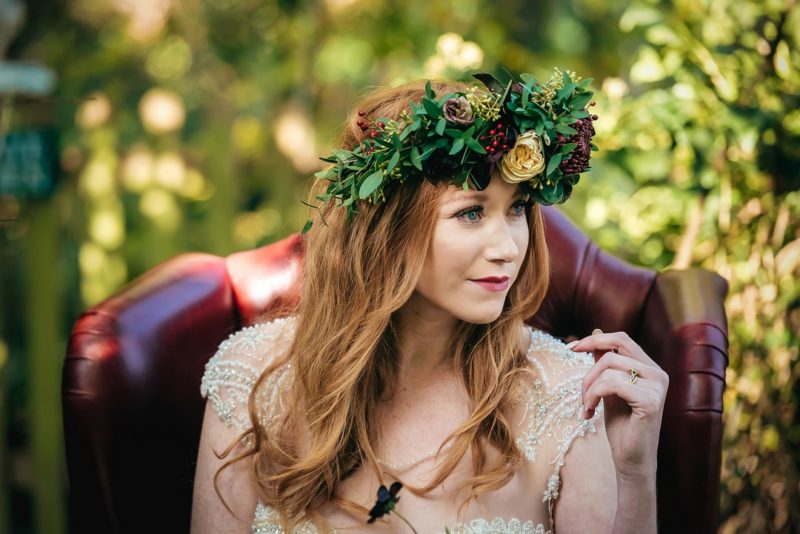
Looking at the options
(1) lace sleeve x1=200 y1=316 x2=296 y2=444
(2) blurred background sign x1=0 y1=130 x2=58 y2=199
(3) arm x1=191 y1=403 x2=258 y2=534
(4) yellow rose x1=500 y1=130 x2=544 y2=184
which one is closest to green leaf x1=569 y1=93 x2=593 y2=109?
(4) yellow rose x1=500 y1=130 x2=544 y2=184

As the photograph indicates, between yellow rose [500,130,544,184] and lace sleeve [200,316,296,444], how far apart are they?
2.51ft

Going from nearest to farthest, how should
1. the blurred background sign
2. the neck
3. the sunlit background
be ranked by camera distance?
1. the neck
2. the sunlit background
3. the blurred background sign

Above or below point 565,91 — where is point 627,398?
below

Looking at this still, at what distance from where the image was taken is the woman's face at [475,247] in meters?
1.88

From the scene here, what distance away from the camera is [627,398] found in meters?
1.73

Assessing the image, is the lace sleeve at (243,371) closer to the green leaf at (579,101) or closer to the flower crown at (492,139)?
the flower crown at (492,139)

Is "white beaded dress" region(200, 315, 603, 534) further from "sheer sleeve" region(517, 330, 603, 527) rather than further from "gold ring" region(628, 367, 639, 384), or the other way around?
"gold ring" region(628, 367, 639, 384)

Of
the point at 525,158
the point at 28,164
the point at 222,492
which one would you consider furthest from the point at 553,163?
the point at 28,164

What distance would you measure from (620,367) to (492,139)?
0.51 meters

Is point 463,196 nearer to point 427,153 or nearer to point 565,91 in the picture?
point 427,153

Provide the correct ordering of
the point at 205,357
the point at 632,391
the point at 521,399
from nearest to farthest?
1. the point at 632,391
2. the point at 521,399
3. the point at 205,357

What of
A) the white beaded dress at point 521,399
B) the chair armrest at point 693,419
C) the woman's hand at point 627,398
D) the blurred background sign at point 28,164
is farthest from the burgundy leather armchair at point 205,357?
the blurred background sign at point 28,164

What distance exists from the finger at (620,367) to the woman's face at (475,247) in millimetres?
245

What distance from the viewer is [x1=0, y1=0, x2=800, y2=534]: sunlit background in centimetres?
262
